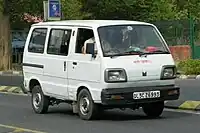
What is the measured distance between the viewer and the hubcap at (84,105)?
12266mm

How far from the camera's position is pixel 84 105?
488 inches

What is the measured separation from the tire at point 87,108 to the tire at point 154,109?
1160mm

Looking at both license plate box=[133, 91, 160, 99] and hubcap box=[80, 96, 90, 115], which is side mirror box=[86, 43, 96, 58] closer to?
hubcap box=[80, 96, 90, 115]

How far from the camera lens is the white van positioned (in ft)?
38.7

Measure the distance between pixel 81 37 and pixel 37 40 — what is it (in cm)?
188

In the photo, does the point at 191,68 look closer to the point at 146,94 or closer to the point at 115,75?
the point at 146,94

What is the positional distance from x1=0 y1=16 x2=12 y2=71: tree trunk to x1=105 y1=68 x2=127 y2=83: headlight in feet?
65.9

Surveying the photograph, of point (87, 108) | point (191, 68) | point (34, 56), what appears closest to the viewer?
point (87, 108)

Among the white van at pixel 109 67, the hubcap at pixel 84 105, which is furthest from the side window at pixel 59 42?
the hubcap at pixel 84 105

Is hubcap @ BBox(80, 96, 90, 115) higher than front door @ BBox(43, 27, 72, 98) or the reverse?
the reverse

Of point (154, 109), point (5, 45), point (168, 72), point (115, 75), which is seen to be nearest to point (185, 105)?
point (154, 109)

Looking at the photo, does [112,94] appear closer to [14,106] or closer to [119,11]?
[14,106]

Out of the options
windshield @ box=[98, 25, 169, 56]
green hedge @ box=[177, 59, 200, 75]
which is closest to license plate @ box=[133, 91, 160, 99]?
windshield @ box=[98, 25, 169, 56]

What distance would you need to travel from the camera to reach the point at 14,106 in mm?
16031
